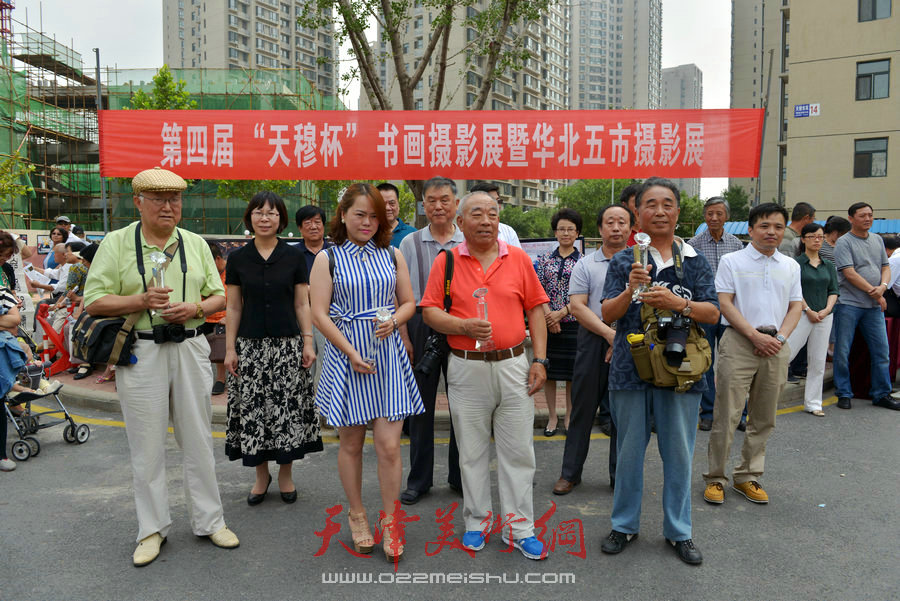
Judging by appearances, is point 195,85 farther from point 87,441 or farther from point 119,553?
point 119,553

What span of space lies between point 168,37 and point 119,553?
9052 centimetres

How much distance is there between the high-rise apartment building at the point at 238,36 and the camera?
72.2 metres

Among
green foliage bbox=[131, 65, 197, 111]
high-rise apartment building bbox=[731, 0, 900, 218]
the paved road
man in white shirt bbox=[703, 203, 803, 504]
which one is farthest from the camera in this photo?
green foliage bbox=[131, 65, 197, 111]

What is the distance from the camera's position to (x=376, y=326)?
3.36 m

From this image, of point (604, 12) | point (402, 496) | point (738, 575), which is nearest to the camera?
point (738, 575)

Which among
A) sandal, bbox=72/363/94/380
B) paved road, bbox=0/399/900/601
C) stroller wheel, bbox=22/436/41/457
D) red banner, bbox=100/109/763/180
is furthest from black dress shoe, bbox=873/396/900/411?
sandal, bbox=72/363/94/380

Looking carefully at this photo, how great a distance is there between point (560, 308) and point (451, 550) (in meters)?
2.58

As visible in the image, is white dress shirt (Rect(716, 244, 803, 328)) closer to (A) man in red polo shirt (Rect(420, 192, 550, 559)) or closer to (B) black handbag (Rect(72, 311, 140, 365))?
(A) man in red polo shirt (Rect(420, 192, 550, 559))

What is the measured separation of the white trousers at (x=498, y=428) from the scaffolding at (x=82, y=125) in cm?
3030

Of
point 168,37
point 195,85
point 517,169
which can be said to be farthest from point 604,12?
point 517,169

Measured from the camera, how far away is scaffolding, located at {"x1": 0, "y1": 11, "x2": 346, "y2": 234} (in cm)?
3172

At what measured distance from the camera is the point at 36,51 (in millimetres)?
32562

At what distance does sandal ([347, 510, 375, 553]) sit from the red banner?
4708 mm

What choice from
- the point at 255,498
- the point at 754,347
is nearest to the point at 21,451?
the point at 255,498
